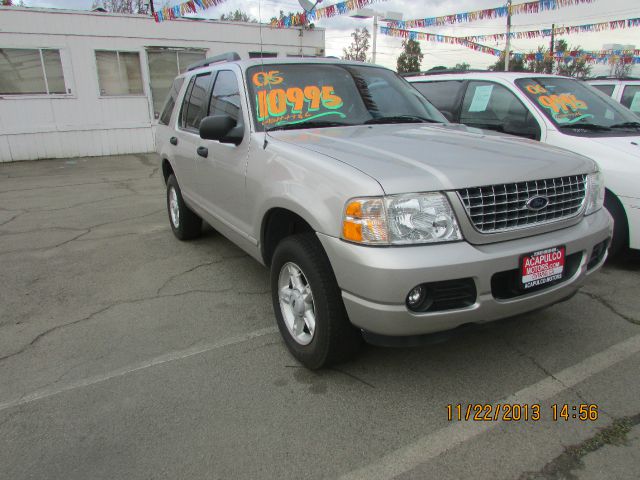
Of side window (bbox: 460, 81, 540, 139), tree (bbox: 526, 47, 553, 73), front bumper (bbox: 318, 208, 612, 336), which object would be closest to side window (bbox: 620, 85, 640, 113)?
side window (bbox: 460, 81, 540, 139)

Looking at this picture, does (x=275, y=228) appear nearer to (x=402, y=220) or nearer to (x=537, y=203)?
(x=402, y=220)

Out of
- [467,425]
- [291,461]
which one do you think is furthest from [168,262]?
[467,425]

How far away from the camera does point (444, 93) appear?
18.6ft

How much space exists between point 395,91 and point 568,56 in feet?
56.9

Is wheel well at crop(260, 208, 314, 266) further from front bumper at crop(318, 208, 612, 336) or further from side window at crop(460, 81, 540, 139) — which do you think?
side window at crop(460, 81, 540, 139)

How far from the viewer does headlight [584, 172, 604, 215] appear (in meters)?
2.68

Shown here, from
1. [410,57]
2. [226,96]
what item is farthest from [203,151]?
[410,57]

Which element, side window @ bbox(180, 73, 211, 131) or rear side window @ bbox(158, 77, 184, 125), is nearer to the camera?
side window @ bbox(180, 73, 211, 131)

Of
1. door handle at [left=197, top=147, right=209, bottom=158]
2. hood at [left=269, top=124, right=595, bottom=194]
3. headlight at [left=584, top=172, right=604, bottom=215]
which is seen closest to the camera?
hood at [left=269, top=124, right=595, bottom=194]

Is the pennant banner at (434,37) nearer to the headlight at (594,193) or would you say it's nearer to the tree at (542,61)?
the tree at (542,61)

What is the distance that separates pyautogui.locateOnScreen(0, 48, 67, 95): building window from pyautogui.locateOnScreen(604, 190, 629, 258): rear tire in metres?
12.8

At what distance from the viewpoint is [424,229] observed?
2.12m

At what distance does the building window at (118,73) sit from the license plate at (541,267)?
13.1 metres

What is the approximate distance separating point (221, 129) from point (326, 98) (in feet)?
2.79
